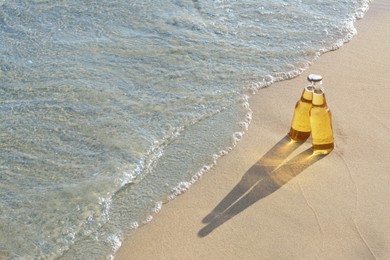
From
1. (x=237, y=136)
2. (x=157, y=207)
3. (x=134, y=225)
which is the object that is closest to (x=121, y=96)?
(x=237, y=136)

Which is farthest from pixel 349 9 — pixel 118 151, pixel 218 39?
pixel 118 151

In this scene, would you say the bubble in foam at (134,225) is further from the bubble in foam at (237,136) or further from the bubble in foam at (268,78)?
the bubble in foam at (268,78)

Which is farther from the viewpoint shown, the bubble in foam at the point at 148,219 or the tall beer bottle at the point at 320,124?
the tall beer bottle at the point at 320,124

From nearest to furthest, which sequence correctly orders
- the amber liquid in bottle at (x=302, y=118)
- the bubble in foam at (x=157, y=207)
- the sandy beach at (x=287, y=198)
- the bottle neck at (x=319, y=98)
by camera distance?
the sandy beach at (x=287, y=198) → the bubble in foam at (x=157, y=207) → the bottle neck at (x=319, y=98) → the amber liquid in bottle at (x=302, y=118)

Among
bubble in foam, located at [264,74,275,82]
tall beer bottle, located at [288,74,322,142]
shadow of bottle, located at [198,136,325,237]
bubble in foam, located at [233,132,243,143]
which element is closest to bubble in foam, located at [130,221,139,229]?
shadow of bottle, located at [198,136,325,237]

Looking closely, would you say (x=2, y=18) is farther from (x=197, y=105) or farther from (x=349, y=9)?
(x=349, y=9)

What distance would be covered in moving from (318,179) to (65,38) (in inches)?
98.0

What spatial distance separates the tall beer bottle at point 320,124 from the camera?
335 centimetres

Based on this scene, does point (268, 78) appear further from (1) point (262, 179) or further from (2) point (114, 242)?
(2) point (114, 242)

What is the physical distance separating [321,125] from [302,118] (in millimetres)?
135

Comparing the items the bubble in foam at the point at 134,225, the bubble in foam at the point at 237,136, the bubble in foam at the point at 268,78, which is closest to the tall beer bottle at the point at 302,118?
the bubble in foam at the point at 237,136

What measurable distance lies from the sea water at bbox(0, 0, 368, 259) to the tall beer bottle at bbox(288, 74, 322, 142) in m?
0.34

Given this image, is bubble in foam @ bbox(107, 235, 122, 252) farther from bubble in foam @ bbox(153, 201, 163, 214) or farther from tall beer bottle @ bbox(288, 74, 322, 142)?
tall beer bottle @ bbox(288, 74, 322, 142)

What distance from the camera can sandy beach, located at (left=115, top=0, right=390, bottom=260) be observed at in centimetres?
294
